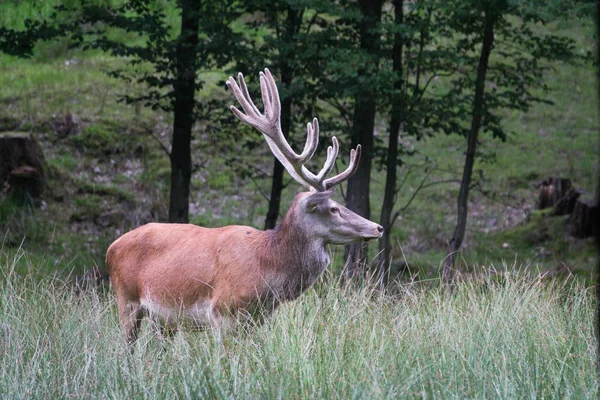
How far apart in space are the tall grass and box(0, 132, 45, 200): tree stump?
287 inches

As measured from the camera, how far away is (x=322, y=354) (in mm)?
5152

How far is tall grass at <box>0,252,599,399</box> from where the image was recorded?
4625 mm

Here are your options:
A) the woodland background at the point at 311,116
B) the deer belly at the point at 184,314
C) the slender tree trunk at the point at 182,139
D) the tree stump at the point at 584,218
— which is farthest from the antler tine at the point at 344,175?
the tree stump at the point at 584,218

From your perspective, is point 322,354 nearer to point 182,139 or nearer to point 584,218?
point 182,139

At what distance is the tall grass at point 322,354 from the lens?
4.62 m

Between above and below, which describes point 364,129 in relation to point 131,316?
above

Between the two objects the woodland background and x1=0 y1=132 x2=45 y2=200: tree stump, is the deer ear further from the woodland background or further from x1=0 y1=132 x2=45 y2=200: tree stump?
x1=0 y1=132 x2=45 y2=200: tree stump

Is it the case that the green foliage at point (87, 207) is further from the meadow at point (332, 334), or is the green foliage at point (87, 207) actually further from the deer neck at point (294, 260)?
the deer neck at point (294, 260)

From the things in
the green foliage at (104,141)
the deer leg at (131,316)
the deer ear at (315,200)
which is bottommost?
the deer leg at (131,316)

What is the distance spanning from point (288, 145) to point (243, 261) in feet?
3.11

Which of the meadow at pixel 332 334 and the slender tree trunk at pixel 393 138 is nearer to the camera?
the meadow at pixel 332 334

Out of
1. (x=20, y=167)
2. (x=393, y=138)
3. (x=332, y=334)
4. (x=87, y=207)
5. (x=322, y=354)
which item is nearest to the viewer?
(x=322, y=354)

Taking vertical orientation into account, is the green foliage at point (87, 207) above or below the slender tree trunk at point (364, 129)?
below

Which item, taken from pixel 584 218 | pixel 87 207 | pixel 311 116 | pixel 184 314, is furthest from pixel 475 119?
pixel 87 207
